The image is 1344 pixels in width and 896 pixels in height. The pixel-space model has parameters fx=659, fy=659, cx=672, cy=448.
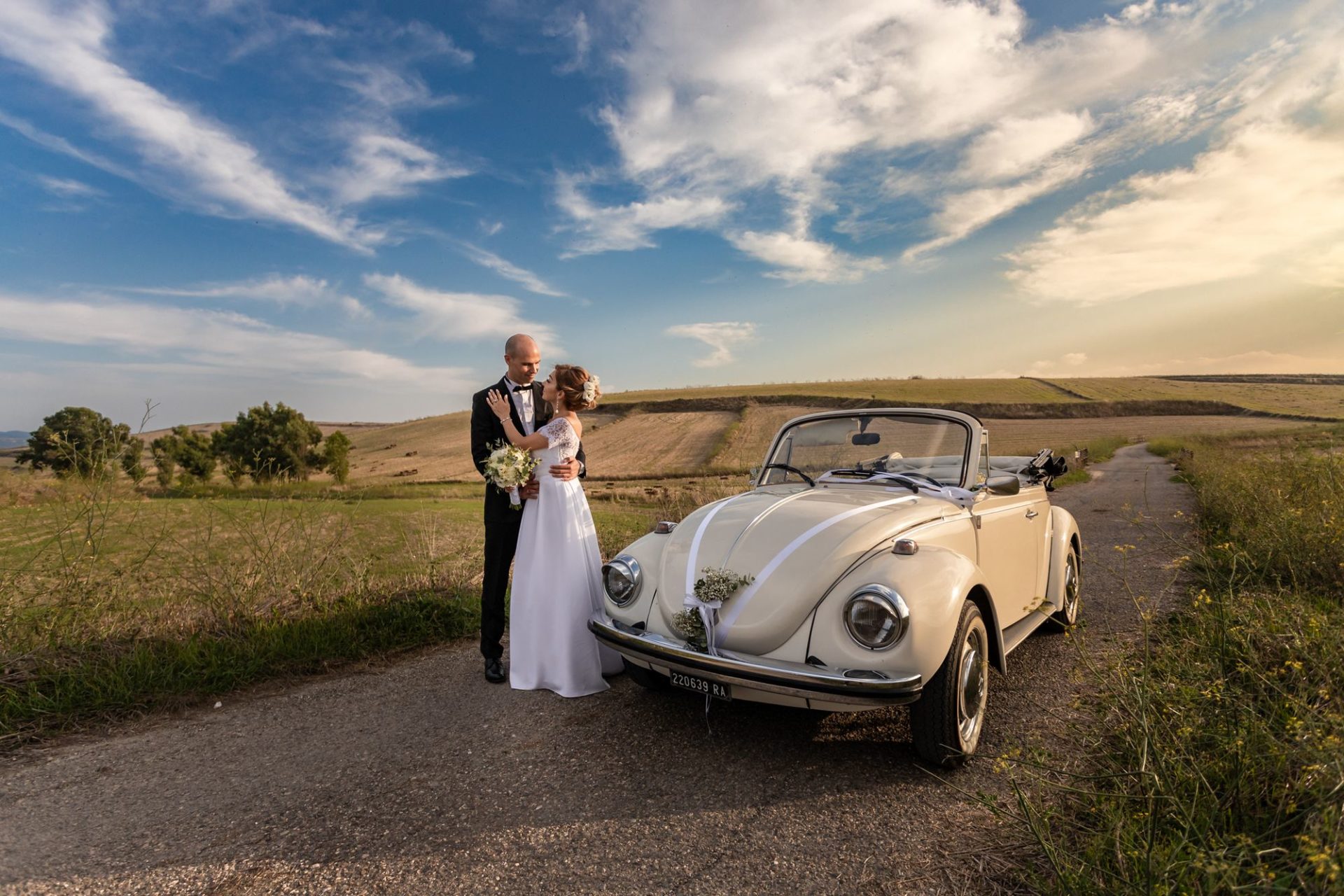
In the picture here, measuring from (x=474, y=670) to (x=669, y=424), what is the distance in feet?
151

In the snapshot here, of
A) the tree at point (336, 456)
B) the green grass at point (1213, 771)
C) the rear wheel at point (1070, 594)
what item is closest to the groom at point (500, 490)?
the green grass at point (1213, 771)

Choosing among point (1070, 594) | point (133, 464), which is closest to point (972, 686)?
point (1070, 594)

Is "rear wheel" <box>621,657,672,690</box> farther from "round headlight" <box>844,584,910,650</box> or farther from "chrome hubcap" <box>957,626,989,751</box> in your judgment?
"chrome hubcap" <box>957,626,989,751</box>

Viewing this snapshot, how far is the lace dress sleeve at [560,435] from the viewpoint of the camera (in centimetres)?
478

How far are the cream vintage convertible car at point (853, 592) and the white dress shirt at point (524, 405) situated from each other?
4.29 feet

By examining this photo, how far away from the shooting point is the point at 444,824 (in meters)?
2.93

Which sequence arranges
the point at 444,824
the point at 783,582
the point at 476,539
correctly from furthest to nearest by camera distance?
1. the point at 476,539
2. the point at 783,582
3. the point at 444,824

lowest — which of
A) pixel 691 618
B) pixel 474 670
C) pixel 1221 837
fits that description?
pixel 474 670

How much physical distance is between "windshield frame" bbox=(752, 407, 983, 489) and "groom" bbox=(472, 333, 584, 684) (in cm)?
152

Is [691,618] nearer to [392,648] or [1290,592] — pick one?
[392,648]

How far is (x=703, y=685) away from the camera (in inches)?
133

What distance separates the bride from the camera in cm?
461

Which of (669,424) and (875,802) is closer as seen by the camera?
(875,802)

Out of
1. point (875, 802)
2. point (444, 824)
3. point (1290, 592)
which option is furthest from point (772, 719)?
point (1290, 592)
